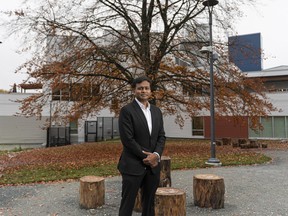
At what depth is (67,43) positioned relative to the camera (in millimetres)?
12398

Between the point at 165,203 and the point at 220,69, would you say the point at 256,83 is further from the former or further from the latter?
the point at 165,203

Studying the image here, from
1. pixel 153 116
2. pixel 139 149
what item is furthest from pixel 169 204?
pixel 153 116

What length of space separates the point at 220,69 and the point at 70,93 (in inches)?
315

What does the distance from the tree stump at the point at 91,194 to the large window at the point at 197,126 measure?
2078 cm

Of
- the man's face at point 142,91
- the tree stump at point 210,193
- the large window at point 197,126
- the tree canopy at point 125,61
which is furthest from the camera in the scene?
the large window at point 197,126

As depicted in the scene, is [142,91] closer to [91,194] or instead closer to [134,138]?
[134,138]

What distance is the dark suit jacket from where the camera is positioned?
3061mm

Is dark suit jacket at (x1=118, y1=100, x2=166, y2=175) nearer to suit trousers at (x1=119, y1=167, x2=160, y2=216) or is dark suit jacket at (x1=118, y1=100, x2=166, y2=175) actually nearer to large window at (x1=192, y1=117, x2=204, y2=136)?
suit trousers at (x1=119, y1=167, x2=160, y2=216)

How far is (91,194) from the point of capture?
496 cm

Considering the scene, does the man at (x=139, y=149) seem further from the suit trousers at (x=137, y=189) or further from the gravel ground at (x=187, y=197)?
the gravel ground at (x=187, y=197)

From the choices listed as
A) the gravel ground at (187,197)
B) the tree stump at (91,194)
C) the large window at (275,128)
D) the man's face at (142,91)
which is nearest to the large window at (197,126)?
the large window at (275,128)

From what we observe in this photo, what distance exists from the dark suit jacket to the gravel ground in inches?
75.7

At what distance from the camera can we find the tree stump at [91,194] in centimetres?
496

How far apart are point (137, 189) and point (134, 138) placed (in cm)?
62
